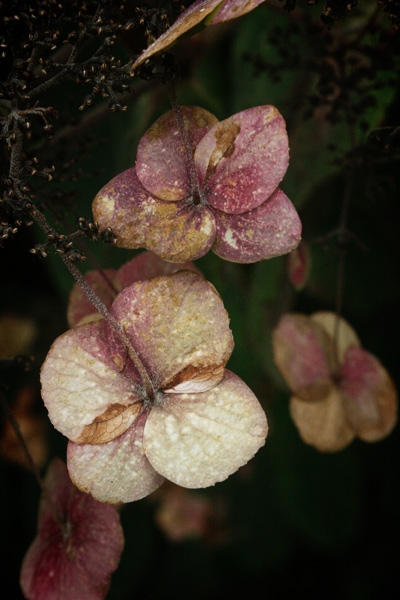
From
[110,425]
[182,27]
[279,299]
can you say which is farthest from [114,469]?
[279,299]

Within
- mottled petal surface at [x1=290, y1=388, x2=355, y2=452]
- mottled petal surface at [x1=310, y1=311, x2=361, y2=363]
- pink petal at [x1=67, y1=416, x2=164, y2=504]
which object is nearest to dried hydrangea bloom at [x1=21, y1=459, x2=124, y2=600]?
pink petal at [x1=67, y1=416, x2=164, y2=504]

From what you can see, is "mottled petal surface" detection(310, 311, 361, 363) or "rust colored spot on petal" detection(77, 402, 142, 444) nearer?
"rust colored spot on petal" detection(77, 402, 142, 444)

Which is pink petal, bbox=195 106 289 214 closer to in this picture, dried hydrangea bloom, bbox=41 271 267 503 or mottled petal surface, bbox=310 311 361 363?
dried hydrangea bloom, bbox=41 271 267 503

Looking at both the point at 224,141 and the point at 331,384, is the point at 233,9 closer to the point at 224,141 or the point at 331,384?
the point at 224,141

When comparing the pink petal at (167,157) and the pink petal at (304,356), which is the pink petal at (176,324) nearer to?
the pink petal at (167,157)

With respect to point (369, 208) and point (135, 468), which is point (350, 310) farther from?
point (135, 468)

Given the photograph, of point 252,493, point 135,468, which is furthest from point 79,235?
point 252,493

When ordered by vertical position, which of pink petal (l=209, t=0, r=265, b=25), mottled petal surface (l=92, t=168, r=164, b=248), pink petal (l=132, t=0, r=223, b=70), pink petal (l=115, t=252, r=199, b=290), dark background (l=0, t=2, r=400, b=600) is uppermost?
pink petal (l=132, t=0, r=223, b=70)

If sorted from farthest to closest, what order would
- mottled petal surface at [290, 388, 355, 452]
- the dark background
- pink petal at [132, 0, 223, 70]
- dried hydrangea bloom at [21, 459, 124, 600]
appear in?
1. the dark background
2. mottled petal surface at [290, 388, 355, 452]
3. dried hydrangea bloom at [21, 459, 124, 600]
4. pink petal at [132, 0, 223, 70]
